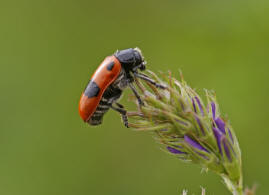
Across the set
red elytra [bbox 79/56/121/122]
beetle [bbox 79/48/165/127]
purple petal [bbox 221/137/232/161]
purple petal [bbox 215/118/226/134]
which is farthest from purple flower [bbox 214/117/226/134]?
red elytra [bbox 79/56/121/122]

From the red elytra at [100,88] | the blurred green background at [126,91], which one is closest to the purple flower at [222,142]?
the red elytra at [100,88]

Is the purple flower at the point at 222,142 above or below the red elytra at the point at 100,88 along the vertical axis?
below

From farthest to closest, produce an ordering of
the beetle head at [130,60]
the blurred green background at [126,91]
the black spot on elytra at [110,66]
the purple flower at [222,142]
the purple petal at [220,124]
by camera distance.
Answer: the blurred green background at [126,91] → the beetle head at [130,60] → the black spot on elytra at [110,66] → the purple petal at [220,124] → the purple flower at [222,142]

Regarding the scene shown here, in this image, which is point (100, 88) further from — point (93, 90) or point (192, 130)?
point (192, 130)

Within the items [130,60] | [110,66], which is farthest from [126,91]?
[110,66]

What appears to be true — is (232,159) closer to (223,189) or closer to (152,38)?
(223,189)

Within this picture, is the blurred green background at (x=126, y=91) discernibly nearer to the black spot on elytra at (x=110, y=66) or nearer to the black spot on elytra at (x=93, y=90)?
the black spot on elytra at (x=110, y=66)

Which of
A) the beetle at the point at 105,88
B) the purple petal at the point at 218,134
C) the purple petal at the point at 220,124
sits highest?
the beetle at the point at 105,88

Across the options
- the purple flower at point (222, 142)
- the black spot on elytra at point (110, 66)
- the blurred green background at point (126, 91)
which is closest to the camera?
the purple flower at point (222, 142)

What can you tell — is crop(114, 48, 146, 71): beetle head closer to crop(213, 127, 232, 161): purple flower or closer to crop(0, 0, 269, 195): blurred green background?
crop(213, 127, 232, 161): purple flower
